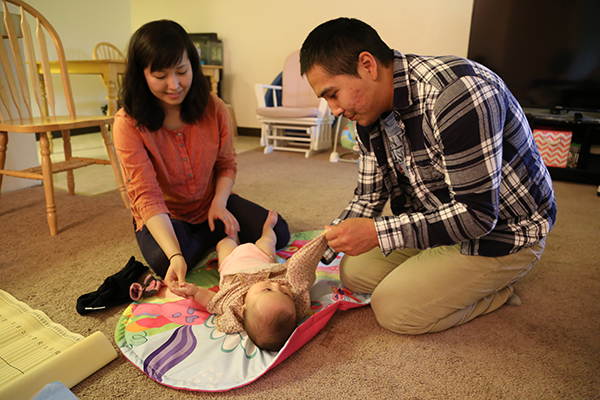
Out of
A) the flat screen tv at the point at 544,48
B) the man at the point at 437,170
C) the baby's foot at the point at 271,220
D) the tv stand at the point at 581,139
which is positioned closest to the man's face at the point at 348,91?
the man at the point at 437,170

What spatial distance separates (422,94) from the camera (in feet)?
2.98

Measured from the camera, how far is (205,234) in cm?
150

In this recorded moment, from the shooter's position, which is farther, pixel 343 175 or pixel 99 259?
pixel 343 175

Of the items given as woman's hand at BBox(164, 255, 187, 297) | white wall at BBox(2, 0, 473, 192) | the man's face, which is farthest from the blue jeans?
white wall at BBox(2, 0, 473, 192)

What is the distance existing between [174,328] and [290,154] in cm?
280

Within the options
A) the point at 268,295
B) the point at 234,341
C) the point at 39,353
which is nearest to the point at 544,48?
the point at 268,295

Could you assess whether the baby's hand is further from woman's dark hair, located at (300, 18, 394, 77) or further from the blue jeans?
woman's dark hair, located at (300, 18, 394, 77)

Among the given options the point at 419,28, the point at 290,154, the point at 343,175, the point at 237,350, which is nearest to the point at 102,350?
the point at 237,350

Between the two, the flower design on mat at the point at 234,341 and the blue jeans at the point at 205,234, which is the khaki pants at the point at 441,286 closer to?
the flower design on mat at the point at 234,341

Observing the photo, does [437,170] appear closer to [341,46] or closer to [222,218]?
[341,46]

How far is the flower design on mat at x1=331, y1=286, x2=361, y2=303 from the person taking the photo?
3.97 feet

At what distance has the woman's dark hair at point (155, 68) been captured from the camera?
1.18 m

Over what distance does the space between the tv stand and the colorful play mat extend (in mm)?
2420

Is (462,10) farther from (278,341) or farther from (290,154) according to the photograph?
(278,341)
